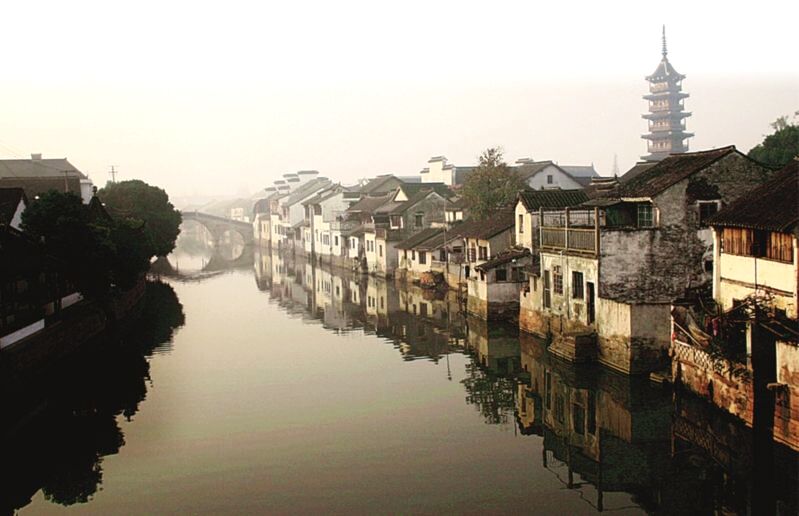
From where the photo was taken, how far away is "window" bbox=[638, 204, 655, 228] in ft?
79.4

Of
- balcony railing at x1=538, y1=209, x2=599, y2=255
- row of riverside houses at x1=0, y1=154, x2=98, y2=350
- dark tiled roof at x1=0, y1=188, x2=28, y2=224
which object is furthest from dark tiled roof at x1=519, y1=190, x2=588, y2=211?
dark tiled roof at x1=0, y1=188, x2=28, y2=224

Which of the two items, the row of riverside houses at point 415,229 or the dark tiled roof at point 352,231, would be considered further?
the dark tiled roof at point 352,231

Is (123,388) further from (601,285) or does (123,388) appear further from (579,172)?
(579,172)

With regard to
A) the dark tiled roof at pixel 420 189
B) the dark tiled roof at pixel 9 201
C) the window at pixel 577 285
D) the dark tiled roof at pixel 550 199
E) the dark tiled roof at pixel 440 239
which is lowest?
the window at pixel 577 285

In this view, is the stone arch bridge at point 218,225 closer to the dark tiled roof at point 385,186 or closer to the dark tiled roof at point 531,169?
the dark tiled roof at point 385,186

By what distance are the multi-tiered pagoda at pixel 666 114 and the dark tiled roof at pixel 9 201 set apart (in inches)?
2924

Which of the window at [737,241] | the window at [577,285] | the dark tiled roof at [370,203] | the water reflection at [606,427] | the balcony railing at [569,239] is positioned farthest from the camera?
the dark tiled roof at [370,203]

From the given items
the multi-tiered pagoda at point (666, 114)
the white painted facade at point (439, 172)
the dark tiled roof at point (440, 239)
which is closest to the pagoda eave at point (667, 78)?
the multi-tiered pagoda at point (666, 114)

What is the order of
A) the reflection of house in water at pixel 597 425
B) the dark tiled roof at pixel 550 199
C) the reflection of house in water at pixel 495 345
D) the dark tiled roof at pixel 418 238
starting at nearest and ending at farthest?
1. the reflection of house in water at pixel 597 425
2. the reflection of house in water at pixel 495 345
3. the dark tiled roof at pixel 550 199
4. the dark tiled roof at pixel 418 238

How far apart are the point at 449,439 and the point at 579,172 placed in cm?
7239

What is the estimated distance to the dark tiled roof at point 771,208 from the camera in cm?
1711

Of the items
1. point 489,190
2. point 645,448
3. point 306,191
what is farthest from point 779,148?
point 306,191

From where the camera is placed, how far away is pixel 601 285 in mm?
Answer: 24328

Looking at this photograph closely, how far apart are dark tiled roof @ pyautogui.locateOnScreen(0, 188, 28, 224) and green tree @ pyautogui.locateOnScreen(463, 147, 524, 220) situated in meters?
24.5
